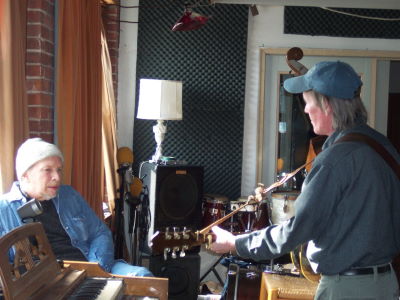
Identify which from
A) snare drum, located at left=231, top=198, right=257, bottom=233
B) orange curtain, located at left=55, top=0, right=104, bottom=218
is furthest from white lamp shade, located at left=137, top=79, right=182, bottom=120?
snare drum, located at left=231, top=198, right=257, bottom=233

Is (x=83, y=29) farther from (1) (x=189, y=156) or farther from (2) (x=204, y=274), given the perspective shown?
(2) (x=204, y=274)

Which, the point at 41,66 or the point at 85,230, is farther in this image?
the point at 41,66

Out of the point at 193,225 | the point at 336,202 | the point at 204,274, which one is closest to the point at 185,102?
the point at 193,225

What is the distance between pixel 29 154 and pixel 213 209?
190 centimetres

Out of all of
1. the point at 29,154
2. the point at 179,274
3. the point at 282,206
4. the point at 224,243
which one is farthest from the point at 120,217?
the point at 224,243

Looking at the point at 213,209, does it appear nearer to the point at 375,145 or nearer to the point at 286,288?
the point at 286,288

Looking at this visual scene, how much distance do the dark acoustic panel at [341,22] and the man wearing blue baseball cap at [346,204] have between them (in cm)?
299

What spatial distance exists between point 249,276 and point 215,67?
1.92 meters

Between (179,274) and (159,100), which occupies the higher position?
(159,100)

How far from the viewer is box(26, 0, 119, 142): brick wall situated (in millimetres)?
2855

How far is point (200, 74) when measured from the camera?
4664 mm

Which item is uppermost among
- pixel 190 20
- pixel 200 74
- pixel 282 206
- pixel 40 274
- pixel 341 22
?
pixel 341 22

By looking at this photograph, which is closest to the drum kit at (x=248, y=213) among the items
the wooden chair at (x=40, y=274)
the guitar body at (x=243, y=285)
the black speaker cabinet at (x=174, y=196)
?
the black speaker cabinet at (x=174, y=196)

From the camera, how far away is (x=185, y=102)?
15.3ft
